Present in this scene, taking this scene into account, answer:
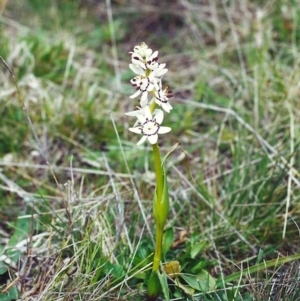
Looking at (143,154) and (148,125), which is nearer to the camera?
A: (148,125)

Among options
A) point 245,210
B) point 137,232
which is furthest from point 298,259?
point 137,232

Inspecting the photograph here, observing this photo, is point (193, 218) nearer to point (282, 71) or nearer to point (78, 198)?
point (78, 198)

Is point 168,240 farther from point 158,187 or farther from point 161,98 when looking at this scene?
point 161,98

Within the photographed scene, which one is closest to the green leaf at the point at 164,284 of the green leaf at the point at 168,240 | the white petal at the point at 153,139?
the green leaf at the point at 168,240

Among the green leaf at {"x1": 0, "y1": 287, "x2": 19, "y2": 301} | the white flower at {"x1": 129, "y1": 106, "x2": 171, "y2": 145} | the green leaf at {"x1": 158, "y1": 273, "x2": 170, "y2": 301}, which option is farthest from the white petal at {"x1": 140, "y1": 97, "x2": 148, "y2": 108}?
the green leaf at {"x1": 0, "y1": 287, "x2": 19, "y2": 301}

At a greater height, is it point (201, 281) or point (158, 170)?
point (158, 170)

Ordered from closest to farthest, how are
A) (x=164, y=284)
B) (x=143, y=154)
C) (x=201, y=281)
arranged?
(x=164, y=284)
(x=201, y=281)
(x=143, y=154)

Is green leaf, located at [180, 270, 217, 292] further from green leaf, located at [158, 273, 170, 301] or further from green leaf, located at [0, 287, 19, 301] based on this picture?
green leaf, located at [0, 287, 19, 301]

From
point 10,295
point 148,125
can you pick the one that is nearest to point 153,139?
point 148,125
